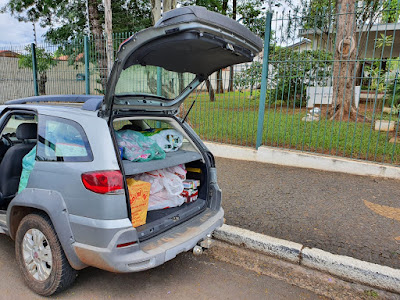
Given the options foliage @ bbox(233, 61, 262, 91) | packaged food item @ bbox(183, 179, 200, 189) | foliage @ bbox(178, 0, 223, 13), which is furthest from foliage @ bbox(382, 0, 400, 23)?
foliage @ bbox(178, 0, 223, 13)

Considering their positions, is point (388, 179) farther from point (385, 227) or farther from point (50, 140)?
point (50, 140)

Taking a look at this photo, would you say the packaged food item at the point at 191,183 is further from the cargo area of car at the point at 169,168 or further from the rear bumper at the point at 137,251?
the rear bumper at the point at 137,251

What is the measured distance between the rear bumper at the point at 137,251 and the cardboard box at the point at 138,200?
20 cm

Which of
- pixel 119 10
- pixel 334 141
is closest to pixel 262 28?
pixel 334 141

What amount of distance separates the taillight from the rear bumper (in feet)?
1.03

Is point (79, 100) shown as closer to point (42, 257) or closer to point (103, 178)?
point (103, 178)

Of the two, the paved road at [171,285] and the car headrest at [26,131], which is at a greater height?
the car headrest at [26,131]

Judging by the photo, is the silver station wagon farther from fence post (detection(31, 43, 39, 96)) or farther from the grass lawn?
fence post (detection(31, 43, 39, 96))

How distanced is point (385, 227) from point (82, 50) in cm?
911

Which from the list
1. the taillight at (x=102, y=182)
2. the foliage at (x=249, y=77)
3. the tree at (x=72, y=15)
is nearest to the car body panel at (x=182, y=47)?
the taillight at (x=102, y=182)

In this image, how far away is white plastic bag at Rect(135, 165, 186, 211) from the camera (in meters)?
2.92

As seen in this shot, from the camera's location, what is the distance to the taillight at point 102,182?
2152mm

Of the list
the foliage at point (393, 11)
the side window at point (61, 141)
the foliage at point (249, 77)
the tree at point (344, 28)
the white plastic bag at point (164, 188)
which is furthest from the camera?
the foliage at point (249, 77)

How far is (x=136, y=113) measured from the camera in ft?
9.18
